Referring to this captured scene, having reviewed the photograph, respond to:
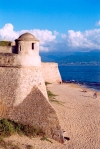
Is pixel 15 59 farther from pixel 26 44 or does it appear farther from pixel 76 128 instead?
pixel 76 128

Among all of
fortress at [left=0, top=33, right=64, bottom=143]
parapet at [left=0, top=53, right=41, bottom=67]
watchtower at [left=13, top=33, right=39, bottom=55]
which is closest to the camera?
fortress at [left=0, top=33, right=64, bottom=143]

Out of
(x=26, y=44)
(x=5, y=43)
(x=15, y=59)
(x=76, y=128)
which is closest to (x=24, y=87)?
(x=15, y=59)

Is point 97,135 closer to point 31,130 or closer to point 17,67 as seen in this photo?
point 31,130

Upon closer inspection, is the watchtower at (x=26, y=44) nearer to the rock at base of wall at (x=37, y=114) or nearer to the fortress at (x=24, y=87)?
the fortress at (x=24, y=87)

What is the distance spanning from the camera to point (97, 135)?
70.1 ft

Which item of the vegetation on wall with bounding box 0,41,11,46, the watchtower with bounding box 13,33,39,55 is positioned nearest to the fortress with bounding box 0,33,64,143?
the watchtower with bounding box 13,33,39,55

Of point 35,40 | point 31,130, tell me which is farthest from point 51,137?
point 35,40

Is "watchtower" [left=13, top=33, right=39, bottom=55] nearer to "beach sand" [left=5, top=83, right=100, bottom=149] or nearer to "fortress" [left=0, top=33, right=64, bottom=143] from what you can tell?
"fortress" [left=0, top=33, right=64, bottom=143]

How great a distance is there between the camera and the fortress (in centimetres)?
1977

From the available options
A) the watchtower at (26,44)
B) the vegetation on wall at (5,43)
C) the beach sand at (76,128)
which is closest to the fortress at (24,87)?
the watchtower at (26,44)

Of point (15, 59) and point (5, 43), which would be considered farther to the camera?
point (5, 43)

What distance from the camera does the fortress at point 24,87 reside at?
64.8 ft

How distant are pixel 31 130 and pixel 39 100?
270cm

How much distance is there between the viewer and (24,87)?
2145 centimetres
